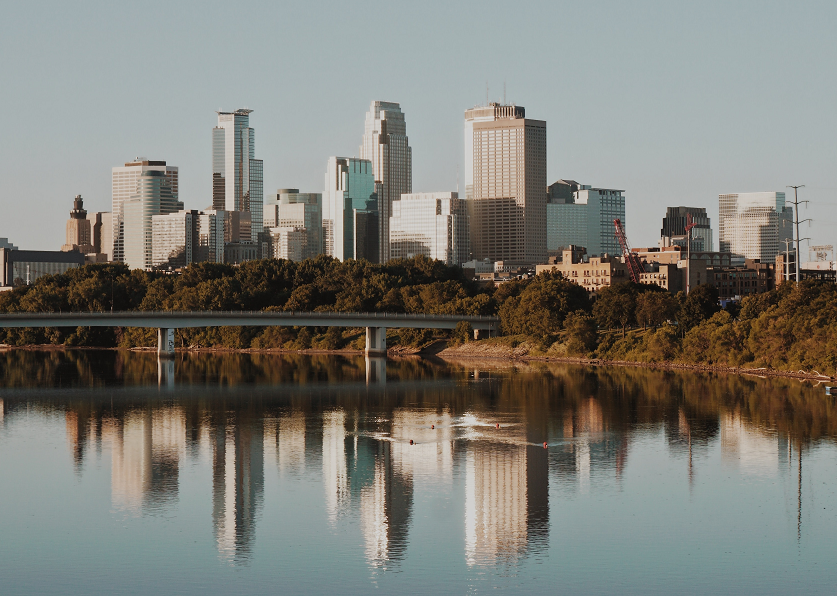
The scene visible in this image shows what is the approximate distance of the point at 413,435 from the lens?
76875 mm

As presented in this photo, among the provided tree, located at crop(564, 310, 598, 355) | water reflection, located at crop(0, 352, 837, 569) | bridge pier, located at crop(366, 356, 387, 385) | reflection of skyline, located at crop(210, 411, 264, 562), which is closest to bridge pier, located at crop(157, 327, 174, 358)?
bridge pier, located at crop(366, 356, 387, 385)

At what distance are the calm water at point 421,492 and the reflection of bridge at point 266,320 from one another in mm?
45528

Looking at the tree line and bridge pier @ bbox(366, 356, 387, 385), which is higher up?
the tree line

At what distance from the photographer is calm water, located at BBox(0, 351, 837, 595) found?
147 ft

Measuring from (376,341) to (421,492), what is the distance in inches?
4292

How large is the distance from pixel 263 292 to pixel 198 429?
116m

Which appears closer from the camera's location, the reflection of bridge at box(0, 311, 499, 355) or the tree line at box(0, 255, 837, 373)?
the tree line at box(0, 255, 837, 373)

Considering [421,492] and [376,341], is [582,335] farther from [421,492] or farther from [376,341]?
[421,492]

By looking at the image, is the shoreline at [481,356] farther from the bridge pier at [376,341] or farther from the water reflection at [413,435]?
the water reflection at [413,435]

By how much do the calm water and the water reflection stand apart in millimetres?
258

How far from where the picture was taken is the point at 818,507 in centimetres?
5512

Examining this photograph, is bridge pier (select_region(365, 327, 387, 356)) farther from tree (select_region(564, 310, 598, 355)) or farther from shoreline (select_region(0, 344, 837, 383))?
tree (select_region(564, 310, 598, 355))

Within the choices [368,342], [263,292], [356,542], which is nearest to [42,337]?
[263,292]

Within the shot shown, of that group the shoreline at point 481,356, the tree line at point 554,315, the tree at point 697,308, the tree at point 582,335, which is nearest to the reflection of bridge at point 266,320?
the shoreline at point 481,356
